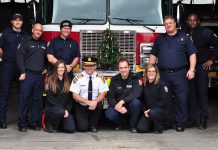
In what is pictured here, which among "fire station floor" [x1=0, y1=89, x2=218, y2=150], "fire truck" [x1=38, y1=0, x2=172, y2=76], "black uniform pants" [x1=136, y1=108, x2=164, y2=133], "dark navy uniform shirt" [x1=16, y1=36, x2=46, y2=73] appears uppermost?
"fire truck" [x1=38, y1=0, x2=172, y2=76]

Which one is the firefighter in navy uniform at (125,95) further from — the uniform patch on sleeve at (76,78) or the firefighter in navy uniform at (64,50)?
the firefighter in navy uniform at (64,50)

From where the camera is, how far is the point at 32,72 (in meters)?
8.71

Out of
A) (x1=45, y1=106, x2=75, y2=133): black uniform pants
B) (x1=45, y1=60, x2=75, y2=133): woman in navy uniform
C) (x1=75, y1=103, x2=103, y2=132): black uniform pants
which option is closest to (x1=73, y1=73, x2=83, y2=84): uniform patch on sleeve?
(x1=45, y1=60, x2=75, y2=133): woman in navy uniform

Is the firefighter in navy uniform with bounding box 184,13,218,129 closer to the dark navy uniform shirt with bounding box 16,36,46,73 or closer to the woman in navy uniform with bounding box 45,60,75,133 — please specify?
the woman in navy uniform with bounding box 45,60,75,133

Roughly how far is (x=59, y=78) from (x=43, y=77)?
342mm

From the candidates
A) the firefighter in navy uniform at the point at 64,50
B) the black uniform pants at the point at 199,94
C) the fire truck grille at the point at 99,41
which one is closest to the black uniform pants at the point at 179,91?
the black uniform pants at the point at 199,94

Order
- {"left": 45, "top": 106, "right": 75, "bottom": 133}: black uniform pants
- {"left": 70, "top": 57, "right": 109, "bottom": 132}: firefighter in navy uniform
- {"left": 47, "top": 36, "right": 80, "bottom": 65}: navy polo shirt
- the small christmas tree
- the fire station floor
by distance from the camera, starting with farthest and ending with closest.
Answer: the small christmas tree, {"left": 47, "top": 36, "right": 80, "bottom": 65}: navy polo shirt, {"left": 70, "top": 57, "right": 109, "bottom": 132}: firefighter in navy uniform, {"left": 45, "top": 106, "right": 75, "bottom": 133}: black uniform pants, the fire station floor

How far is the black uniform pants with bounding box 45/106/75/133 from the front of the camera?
848cm

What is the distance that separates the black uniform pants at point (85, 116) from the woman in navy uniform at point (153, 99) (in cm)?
70

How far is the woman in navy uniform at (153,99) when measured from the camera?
8570 mm

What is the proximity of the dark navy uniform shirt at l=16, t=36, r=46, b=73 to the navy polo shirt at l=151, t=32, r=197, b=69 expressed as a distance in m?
1.97

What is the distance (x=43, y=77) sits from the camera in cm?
888

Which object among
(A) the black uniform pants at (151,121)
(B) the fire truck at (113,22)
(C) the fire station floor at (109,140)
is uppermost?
(B) the fire truck at (113,22)

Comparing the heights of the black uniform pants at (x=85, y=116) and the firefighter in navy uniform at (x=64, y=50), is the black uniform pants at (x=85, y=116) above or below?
below
